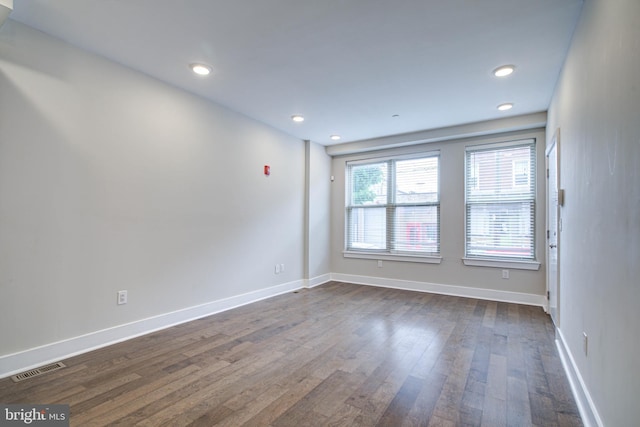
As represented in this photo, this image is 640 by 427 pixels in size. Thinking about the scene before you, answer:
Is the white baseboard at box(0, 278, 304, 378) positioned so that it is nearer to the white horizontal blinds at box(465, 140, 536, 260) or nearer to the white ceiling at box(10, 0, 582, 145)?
the white ceiling at box(10, 0, 582, 145)

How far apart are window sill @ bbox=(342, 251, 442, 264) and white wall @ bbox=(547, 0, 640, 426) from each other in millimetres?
2532

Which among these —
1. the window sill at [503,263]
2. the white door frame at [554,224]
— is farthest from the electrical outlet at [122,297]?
the window sill at [503,263]

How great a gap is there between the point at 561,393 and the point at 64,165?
4021mm

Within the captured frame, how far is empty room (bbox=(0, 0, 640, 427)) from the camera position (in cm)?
179

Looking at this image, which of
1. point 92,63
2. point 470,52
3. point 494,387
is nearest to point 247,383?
point 494,387

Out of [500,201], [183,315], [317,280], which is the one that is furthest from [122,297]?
[500,201]

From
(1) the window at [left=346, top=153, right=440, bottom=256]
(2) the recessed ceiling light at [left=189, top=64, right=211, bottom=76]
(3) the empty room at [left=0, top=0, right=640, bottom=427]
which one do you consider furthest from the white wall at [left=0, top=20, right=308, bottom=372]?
(1) the window at [left=346, top=153, right=440, bottom=256]

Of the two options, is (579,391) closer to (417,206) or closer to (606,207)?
(606,207)

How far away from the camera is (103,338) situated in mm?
2768

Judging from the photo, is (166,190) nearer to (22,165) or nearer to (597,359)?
(22,165)

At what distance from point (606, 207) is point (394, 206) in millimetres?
3894

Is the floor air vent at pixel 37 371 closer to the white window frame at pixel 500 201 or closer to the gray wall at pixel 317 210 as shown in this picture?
the gray wall at pixel 317 210

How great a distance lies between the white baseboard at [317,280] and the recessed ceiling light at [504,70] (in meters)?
3.89

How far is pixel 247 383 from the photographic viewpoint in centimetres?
218
